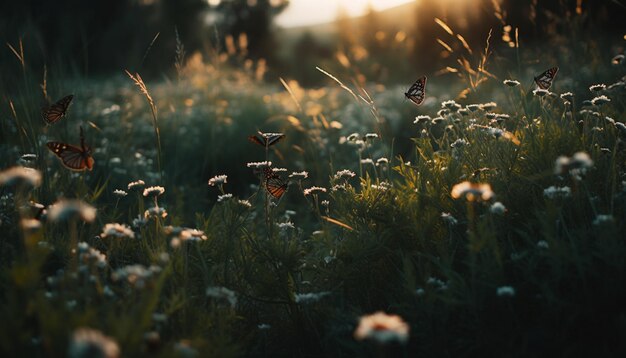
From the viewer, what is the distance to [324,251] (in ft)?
8.85

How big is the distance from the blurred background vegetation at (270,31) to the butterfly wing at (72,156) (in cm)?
228

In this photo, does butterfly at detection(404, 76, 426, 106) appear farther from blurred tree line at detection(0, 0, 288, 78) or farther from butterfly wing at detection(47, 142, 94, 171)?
blurred tree line at detection(0, 0, 288, 78)

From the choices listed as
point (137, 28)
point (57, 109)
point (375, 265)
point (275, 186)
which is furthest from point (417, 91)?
point (137, 28)

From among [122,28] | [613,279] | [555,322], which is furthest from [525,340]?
[122,28]

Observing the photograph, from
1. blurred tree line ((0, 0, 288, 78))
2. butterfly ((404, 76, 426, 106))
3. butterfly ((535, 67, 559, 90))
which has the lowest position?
blurred tree line ((0, 0, 288, 78))

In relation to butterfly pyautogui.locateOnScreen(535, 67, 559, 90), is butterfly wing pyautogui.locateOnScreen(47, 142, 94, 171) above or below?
below

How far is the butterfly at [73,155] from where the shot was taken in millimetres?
2492

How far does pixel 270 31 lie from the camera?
28.6 m

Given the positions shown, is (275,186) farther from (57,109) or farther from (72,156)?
(57,109)

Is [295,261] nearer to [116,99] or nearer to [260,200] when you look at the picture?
[260,200]

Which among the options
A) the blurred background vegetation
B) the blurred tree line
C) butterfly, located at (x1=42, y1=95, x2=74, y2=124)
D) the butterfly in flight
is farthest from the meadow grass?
the blurred tree line

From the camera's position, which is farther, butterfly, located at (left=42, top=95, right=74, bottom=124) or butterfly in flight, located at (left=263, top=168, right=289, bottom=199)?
butterfly, located at (left=42, top=95, right=74, bottom=124)

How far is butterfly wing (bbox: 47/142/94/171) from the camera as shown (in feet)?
8.18

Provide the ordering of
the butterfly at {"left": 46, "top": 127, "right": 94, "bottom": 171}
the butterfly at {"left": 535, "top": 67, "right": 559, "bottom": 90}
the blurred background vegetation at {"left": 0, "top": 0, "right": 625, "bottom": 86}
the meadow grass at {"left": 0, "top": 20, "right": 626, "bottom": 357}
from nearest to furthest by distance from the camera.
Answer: the meadow grass at {"left": 0, "top": 20, "right": 626, "bottom": 357}
the butterfly at {"left": 46, "top": 127, "right": 94, "bottom": 171}
the butterfly at {"left": 535, "top": 67, "right": 559, "bottom": 90}
the blurred background vegetation at {"left": 0, "top": 0, "right": 625, "bottom": 86}
